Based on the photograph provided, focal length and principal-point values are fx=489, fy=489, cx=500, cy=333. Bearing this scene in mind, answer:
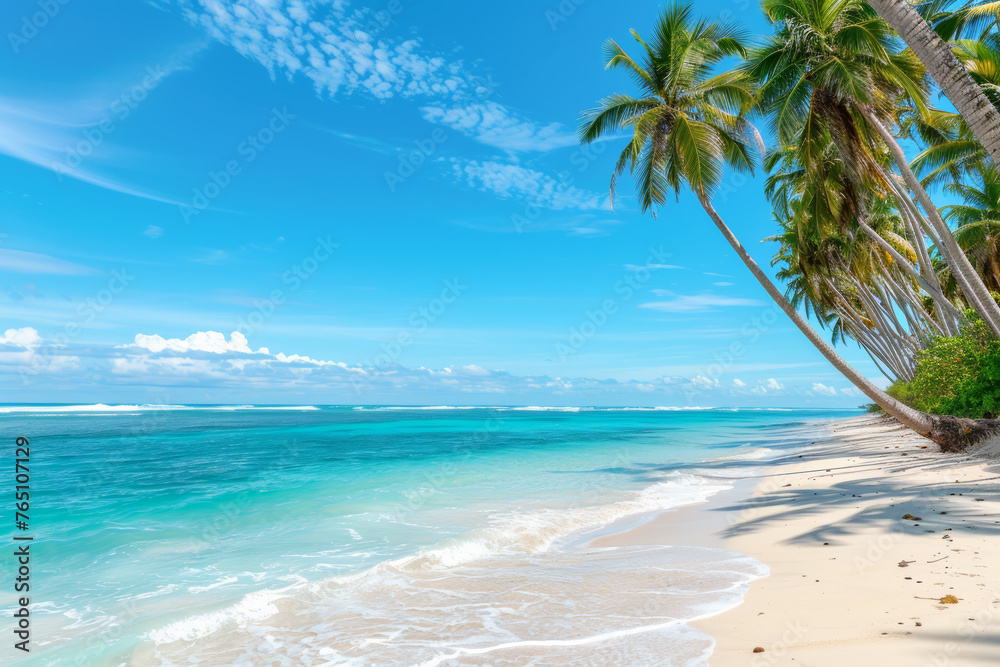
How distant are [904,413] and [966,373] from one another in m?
3.88

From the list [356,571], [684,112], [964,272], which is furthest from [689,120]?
[356,571]

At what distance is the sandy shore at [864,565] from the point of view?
316 centimetres

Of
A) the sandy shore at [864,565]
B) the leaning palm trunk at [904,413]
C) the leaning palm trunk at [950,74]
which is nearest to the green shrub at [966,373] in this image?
the leaning palm trunk at [904,413]

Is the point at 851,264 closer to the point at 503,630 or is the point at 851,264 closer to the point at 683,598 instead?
the point at 683,598

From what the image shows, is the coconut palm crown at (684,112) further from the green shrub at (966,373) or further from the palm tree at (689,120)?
the green shrub at (966,373)

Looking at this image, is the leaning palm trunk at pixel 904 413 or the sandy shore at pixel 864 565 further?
the leaning palm trunk at pixel 904 413

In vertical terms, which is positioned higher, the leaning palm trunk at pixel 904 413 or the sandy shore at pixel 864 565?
the leaning palm trunk at pixel 904 413

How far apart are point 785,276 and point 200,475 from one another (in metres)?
29.4

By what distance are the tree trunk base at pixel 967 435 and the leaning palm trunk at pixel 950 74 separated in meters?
6.90

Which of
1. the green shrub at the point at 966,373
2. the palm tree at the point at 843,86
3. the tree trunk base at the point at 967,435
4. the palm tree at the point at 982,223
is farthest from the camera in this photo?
the palm tree at the point at 982,223

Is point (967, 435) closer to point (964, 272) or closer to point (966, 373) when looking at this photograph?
point (966, 373)

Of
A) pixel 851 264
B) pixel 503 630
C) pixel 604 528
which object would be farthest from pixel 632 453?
pixel 503 630

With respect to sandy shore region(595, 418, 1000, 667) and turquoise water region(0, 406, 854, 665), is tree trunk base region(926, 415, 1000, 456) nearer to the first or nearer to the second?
sandy shore region(595, 418, 1000, 667)

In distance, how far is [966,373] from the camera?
12547mm
